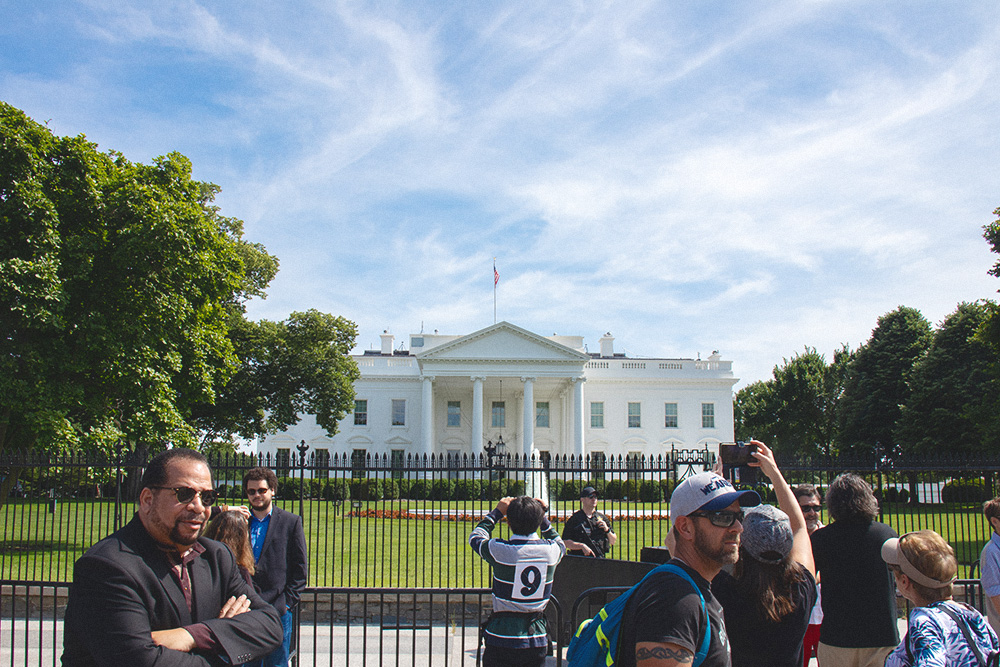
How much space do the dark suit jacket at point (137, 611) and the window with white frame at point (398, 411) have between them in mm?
50935

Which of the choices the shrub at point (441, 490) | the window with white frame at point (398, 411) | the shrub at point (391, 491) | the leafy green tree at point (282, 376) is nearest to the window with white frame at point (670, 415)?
the window with white frame at point (398, 411)

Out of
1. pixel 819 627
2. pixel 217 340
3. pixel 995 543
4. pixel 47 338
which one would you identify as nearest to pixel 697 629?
pixel 819 627

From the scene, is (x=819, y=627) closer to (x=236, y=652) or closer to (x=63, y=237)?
(x=236, y=652)

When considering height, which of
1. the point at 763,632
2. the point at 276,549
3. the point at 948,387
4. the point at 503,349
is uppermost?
the point at 503,349

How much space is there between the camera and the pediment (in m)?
47.8

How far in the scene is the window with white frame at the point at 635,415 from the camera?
53969 mm

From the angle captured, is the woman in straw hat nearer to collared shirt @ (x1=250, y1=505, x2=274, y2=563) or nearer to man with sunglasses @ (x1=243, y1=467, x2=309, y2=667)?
man with sunglasses @ (x1=243, y1=467, x2=309, y2=667)

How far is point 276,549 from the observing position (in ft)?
17.1

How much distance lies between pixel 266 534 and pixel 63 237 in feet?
51.7

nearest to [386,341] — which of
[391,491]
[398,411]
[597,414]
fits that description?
[398,411]

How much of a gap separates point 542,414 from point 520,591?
50477 mm

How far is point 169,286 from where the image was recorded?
763 inches

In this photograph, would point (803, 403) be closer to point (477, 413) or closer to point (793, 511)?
point (477, 413)

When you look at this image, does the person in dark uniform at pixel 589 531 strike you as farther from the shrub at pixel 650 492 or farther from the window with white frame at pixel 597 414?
the window with white frame at pixel 597 414
